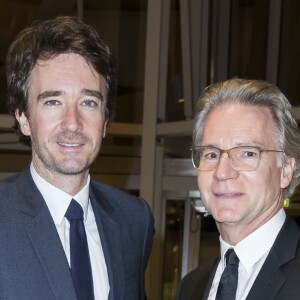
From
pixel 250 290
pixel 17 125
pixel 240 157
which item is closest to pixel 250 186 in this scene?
pixel 240 157

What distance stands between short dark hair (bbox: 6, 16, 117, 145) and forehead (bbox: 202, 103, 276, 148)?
1.57 feet

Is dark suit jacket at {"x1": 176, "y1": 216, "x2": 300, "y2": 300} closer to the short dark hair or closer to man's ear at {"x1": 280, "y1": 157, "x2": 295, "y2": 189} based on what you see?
man's ear at {"x1": 280, "y1": 157, "x2": 295, "y2": 189}

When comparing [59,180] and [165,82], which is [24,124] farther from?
[165,82]

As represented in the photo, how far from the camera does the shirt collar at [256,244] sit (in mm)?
2285

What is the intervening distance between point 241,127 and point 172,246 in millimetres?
5516

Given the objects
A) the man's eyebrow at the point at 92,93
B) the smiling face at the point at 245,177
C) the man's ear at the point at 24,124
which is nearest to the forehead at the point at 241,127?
the smiling face at the point at 245,177

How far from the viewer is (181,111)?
25.5ft

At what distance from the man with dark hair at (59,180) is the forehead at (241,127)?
41 cm

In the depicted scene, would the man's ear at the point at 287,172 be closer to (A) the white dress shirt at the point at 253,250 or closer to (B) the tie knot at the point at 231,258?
(A) the white dress shirt at the point at 253,250

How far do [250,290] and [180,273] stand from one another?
5.34 metres

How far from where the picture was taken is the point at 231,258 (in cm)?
232

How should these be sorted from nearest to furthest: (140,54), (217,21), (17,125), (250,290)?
(250,290) < (17,125) < (217,21) < (140,54)

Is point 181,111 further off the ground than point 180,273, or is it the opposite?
point 181,111

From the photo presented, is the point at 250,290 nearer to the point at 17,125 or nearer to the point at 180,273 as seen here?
the point at 17,125
